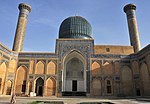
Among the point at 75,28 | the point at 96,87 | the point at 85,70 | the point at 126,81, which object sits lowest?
the point at 96,87

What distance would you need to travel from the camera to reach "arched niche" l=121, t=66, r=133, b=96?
1454 centimetres

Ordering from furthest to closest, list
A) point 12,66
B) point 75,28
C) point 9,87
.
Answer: point 75,28
point 12,66
point 9,87

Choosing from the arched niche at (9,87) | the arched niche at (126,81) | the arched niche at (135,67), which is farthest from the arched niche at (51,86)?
the arched niche at (135,67)

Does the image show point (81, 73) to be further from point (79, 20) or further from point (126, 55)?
point (79, 20)

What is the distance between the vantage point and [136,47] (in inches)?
690

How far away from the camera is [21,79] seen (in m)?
14.9

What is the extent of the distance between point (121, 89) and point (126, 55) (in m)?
3.64

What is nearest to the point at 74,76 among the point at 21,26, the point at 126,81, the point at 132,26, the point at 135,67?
the point at 126,81

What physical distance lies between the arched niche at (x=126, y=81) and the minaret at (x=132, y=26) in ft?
12.3

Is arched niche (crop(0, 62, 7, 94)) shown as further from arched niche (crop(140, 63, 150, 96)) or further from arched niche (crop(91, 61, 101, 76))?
arched niche (crop(140, 63, 150, 96))

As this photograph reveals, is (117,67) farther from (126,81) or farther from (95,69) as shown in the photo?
(95,69)

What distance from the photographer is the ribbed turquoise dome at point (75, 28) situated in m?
18.9

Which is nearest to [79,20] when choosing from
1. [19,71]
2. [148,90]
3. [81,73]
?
[81,73]

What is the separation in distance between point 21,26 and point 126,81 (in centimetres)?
1412
